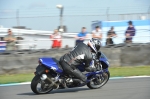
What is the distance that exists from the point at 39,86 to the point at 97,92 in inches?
55.4

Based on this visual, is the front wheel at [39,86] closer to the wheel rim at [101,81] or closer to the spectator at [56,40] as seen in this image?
the wheel rim at [101,81]

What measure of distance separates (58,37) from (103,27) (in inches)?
229

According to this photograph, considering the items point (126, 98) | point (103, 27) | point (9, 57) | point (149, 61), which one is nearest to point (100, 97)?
point (126, 98)

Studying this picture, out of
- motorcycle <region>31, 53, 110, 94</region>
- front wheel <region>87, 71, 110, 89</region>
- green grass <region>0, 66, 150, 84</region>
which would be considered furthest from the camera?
green grass <region>0, 66, 150, 84</region>

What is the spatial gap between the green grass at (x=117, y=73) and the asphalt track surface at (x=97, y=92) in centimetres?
129

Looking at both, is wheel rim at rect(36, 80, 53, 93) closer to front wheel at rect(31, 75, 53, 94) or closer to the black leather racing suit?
front wheel at rect(31, 75, 53, 94)

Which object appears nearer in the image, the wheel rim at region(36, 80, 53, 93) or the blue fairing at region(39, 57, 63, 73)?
the blue fairing at region(39, 57, 63, 73)

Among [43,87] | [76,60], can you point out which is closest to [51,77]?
[43,87]

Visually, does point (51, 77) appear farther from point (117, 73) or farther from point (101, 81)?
point (117, 73)

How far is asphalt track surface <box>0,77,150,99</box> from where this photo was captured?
7.87m

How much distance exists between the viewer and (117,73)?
479 inches

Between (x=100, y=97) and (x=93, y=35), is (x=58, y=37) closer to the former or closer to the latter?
(x=93, y=35)

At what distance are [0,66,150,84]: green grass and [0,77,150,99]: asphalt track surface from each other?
4.24 feet

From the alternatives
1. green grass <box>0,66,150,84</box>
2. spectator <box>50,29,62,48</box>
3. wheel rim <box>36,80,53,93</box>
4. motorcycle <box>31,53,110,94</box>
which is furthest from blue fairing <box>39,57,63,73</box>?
spectator <box>50,29,62,48</box>
